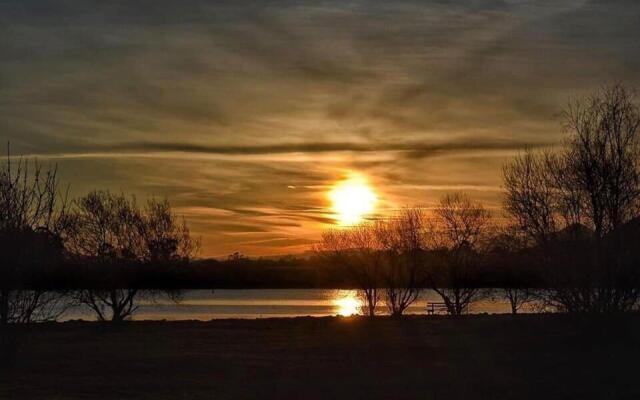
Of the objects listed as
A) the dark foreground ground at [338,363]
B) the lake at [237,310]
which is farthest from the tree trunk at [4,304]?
the lake at [237,310]

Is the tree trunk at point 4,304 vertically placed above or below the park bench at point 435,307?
above

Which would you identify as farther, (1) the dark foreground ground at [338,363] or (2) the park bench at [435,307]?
(2) the park bench at [435,307]

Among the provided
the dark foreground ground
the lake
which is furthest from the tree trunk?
the lake

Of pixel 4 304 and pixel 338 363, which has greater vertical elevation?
pixel 4 304

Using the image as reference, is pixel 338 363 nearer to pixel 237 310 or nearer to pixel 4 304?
pixel 4 304

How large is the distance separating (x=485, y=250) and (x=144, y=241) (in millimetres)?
23737

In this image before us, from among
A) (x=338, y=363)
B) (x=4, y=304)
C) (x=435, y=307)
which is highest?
(x=4, y=304)

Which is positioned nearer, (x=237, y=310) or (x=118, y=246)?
(x=118, y=246)

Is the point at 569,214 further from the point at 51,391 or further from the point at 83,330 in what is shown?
the point at 83,330

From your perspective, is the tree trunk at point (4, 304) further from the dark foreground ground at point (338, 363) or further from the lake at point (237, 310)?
the lake at point (237, 310)

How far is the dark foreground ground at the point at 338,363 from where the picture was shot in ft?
67.1

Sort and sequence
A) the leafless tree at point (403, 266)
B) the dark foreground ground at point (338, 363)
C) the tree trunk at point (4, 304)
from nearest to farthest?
the dark foreground ground at point (338, 363), the tree trunk at point (4, 304), the leafless tree at point (403, 266)

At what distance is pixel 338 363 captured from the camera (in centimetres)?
2625

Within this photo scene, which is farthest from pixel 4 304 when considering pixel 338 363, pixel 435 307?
pixel 435 307
